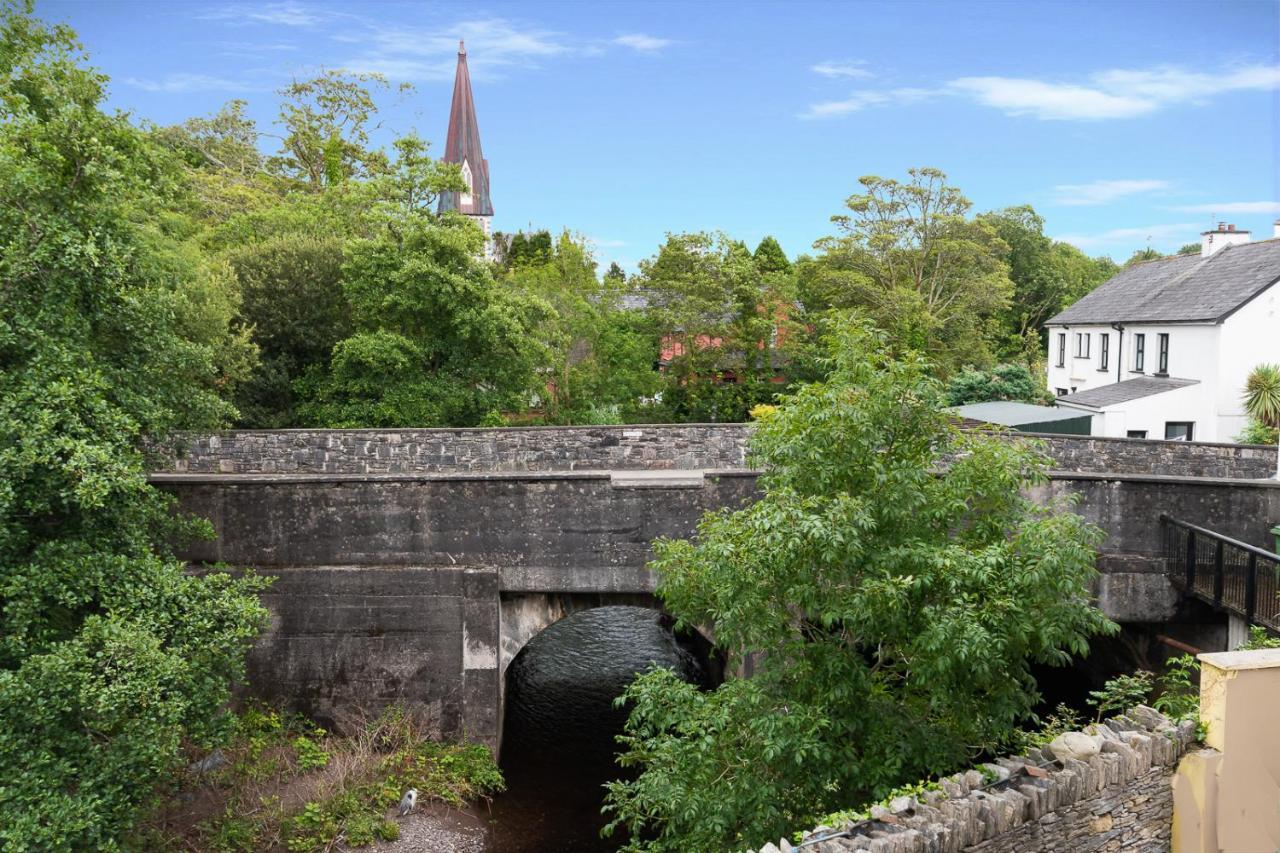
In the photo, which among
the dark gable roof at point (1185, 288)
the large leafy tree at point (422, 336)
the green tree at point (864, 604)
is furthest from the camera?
the dark gable roof at point (1185, 288)

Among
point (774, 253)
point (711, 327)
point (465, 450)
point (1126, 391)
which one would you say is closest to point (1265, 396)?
point (1126, 391)

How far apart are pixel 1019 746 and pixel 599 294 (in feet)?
80.0

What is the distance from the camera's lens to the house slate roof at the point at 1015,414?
2270cm

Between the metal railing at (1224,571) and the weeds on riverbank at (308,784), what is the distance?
1052 cm

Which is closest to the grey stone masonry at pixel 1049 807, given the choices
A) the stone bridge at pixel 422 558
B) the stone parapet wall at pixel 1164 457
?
the stone bridge at pixel 422 558

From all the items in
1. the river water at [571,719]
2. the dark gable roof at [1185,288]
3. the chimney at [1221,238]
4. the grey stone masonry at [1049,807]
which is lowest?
the river water at [571,719]

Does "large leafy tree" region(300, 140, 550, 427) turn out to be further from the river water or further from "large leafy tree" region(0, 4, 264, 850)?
"large leafy tree" region(0, 4, 264, 850)

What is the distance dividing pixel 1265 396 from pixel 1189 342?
315cm

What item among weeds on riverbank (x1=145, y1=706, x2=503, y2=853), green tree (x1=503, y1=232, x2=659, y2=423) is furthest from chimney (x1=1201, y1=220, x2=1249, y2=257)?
weeds on riverbank (x1=145, y1=706, x2=503, y2=853)

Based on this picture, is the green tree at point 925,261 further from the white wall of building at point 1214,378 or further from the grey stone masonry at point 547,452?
the grey stone masonry at point 547,452

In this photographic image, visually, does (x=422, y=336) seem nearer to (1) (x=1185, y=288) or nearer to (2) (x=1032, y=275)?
(1) (x=1185, y=288)

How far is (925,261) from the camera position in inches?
1473

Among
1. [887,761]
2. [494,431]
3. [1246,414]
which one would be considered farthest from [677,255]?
[887,761]

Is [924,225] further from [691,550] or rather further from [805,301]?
[691,550]
